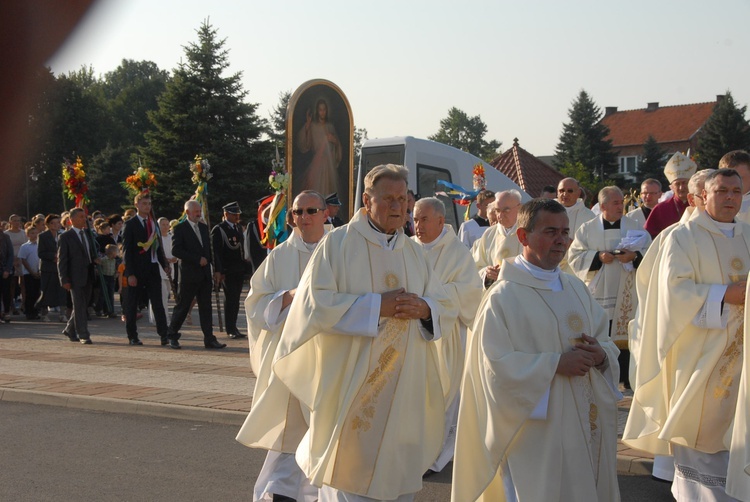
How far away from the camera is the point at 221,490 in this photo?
20.0 feet

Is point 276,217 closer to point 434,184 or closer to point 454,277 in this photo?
point 434,184

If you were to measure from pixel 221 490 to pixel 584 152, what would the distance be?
67951mm

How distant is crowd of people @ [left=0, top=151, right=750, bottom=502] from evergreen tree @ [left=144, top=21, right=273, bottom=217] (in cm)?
3132

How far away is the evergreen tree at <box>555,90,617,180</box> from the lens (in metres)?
71.2

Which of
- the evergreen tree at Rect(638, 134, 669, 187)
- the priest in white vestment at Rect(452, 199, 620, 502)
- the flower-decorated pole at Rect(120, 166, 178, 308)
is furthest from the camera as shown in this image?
the evergreen tree at Rect(638, 134, 669, 187)

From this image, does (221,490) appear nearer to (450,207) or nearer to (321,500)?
(321,500)

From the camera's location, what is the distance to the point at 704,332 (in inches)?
210

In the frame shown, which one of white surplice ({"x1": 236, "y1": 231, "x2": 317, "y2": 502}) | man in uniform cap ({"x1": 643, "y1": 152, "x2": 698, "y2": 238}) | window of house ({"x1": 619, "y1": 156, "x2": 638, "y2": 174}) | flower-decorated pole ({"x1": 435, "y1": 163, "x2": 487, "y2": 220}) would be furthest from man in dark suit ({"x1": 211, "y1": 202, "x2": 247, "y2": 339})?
window of house ({"x1": 619, "y1": 156, "x2": 638, "y2": 174})

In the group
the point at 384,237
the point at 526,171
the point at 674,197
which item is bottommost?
the point at 384,237

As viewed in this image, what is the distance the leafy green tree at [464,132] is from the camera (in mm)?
127500

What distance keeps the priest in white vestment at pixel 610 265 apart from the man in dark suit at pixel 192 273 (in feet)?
18.6

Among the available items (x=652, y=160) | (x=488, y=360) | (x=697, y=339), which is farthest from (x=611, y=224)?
(x=652, y=160)

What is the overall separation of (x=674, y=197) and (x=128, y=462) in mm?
5836

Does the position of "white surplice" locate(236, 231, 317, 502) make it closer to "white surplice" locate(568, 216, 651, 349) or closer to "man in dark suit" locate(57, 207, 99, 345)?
"white surplice" locate(568, 216, 651, 349)
